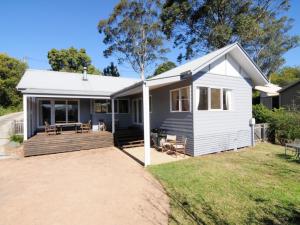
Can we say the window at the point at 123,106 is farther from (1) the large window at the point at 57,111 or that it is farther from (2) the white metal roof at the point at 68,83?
(1) the large window at the point at 57,111

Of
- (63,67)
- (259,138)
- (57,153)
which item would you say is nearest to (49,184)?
(57,153)

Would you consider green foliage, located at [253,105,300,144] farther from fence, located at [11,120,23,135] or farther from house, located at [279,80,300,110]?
fence, located at [11,120,23,135]

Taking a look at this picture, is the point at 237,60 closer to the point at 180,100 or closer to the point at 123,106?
the point at 180,100

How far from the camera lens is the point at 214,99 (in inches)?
384

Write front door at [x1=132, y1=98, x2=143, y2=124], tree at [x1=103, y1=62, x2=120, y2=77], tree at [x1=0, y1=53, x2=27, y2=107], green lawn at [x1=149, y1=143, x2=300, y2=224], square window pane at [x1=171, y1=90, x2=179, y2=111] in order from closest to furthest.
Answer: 1. green lawn at [x1=149, y1=143, x2=300, y2=224]
2. square window pane at [x1=171, y1=90, x2=179, y2=111]
3. front door at [x1=132, y1=98, x2=143, y2=124]
4. tree at [x1=0, y1=53, x2=27, y2=107]
5. tree at [x1=103, y1=62, x2=120, y2=77]

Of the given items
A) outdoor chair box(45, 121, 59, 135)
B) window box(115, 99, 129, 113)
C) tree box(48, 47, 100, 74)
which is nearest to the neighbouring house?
window box(115, 99, 129, 113)

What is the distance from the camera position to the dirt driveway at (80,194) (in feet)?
A: 13.1

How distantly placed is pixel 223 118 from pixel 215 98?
110 cm

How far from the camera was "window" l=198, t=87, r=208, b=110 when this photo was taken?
9242mm

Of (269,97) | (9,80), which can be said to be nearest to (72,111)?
(269,97)

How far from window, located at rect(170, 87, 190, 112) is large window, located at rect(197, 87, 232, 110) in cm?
56

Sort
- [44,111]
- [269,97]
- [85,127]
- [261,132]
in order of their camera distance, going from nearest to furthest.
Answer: [261,132]
[85,127]
[44,111]
[269,97]

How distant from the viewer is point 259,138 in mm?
12406

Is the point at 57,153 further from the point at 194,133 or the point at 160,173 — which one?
the point at 194,133
